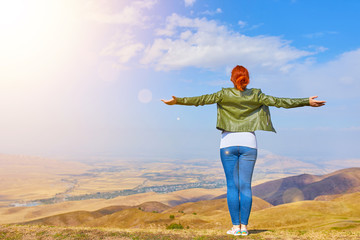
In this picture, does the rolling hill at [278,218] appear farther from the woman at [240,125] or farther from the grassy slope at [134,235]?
the woman at [240,125]

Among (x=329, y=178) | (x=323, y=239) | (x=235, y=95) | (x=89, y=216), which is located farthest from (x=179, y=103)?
(x=329, y=178)

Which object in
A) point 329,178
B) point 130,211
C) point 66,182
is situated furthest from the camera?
point 66,182

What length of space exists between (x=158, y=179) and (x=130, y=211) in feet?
448

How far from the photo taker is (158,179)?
172000mm

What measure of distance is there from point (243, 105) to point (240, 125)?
1.76 ft

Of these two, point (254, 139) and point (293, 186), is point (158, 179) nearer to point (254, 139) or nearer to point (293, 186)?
point (293, 186)

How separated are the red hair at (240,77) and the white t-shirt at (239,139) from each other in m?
1.17

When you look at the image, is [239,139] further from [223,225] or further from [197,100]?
[223,225]

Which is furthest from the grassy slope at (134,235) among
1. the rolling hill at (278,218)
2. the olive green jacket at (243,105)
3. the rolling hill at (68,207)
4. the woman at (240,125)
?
the rolling hill at (68,207)

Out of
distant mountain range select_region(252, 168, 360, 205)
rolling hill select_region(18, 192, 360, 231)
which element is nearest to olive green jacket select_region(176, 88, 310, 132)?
rolling hill select_region(18, 192, 360, 231)

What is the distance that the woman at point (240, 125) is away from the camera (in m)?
7.66

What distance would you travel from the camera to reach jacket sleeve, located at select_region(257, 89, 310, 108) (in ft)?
25.6

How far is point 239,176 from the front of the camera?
303 inches

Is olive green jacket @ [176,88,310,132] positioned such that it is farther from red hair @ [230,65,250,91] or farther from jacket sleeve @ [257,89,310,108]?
red hair @ [230,65,250,91]
